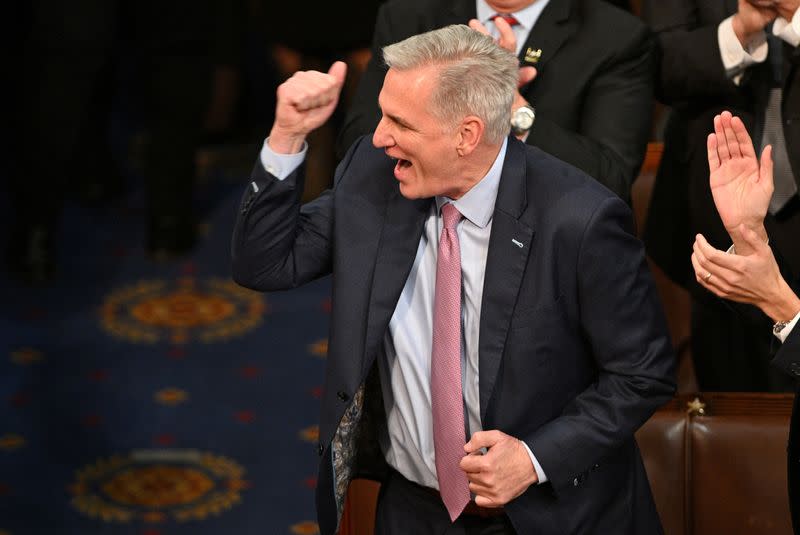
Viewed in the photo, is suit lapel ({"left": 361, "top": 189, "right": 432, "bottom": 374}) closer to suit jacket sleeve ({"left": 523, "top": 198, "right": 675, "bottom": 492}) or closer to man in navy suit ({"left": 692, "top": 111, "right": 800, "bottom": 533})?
suit jacket sleeve ({"left": 523, "top": 198, "right": 675, "bottom": 492})

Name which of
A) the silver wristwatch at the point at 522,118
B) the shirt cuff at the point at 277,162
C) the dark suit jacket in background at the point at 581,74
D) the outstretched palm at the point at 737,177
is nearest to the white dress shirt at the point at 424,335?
the shirt cuff at the point at 277,162

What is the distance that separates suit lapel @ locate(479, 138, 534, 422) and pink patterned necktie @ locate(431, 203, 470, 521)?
49 mm

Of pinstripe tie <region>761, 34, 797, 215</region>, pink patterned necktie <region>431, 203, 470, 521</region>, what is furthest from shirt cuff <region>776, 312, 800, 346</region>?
pinstripe tie <region>761, 34, 797, 215</region>

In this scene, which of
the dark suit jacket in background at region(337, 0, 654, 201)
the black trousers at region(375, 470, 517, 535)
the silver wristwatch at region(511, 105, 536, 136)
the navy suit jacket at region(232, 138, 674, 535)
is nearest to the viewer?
the navy suit jacket at region(232, 138, 674, 535)

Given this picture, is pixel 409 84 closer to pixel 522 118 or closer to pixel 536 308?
pixel 536 308

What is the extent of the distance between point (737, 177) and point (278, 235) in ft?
2.51

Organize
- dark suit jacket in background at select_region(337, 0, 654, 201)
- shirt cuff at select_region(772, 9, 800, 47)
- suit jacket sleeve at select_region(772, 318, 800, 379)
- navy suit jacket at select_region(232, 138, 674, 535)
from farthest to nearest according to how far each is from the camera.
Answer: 1. dark suit jacket in background at select_region(337, 0, 654, 201)
2. shirt cuff at select_region(772, 9, 800, 47)
3. navy suit jacket at select_region(232, 138, 674, 535)
4. suit jacket sleeve at select_region(772, 318, 800, 379)

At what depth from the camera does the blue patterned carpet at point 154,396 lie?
3.84 meters

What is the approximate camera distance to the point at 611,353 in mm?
2379

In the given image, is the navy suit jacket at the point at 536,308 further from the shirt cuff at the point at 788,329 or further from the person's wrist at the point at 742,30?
the person's wrist at the point at 742,30

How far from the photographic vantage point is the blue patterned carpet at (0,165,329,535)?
384 centimetres

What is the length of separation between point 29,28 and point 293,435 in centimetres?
185

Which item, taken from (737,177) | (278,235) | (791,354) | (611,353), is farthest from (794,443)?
(278,235)

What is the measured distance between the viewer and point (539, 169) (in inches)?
96.3
